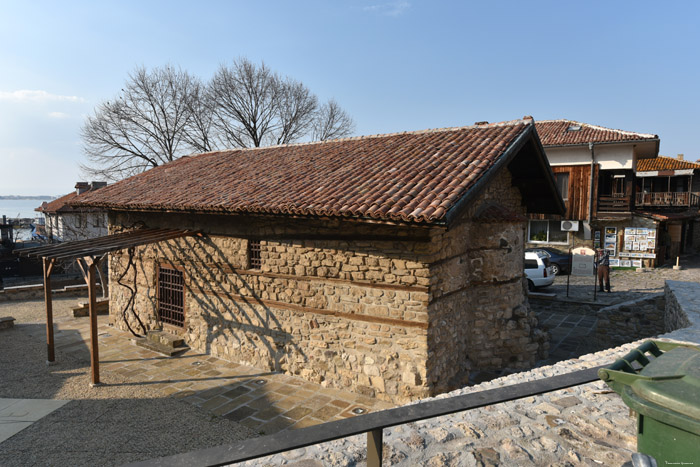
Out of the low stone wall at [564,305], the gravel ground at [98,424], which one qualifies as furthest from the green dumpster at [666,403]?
the low stone wall at [564,305]

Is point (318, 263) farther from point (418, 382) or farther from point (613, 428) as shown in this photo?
point (613, 428)

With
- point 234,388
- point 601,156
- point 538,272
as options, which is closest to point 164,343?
point 234,388

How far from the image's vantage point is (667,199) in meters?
22.5

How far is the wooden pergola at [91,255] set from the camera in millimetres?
7430

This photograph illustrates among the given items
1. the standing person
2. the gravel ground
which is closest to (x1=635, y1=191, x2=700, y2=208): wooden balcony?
the standing person

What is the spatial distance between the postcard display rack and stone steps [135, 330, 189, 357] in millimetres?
19208

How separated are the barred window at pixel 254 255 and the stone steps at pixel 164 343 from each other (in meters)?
2.80

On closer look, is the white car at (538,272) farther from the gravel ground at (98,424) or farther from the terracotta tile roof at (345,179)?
the gravel ground at (98,424)

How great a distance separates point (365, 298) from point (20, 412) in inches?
229

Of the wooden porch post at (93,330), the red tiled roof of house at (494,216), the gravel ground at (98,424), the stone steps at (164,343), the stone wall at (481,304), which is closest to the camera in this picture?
the gravel ground at (98,424)

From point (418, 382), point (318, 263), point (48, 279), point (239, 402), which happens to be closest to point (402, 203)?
point (318, 263)

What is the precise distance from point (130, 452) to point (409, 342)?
4170 mm

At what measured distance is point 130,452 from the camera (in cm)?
532

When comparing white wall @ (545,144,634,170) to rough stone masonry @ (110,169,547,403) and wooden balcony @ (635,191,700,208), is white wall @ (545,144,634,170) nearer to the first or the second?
wooden balcony @ (635,191,700,208)
